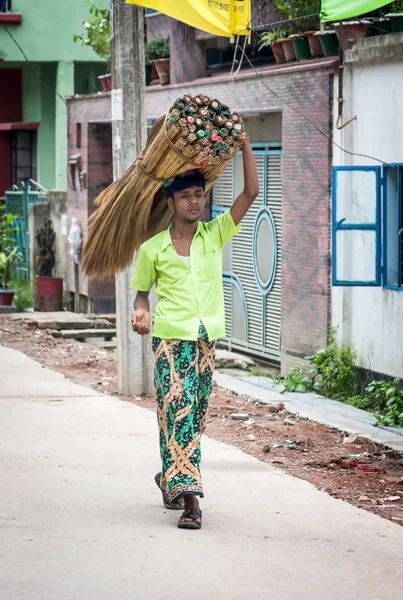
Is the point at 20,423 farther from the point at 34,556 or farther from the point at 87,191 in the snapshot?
the point at 87,191

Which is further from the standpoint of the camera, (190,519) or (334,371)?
(334,371)

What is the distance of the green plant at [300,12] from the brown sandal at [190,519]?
7735mm

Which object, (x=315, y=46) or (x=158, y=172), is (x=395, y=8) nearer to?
(x=315, y=46)

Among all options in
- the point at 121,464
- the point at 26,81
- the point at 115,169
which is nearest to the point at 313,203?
the point at 115,169

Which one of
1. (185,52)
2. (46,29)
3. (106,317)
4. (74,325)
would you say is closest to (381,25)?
(185,52)

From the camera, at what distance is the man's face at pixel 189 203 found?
6805 millimetres

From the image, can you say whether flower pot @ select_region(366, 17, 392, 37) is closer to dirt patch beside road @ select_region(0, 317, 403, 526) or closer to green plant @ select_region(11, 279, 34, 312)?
dirt patch beside road @ select_region(0, 317, 403, 526)

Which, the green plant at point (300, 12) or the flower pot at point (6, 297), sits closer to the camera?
the green plant at point (300, 12)

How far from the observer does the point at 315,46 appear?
13023 millimetres

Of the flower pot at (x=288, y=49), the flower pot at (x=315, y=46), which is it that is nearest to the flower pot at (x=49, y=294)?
the flower pot at (x=288, y=49)

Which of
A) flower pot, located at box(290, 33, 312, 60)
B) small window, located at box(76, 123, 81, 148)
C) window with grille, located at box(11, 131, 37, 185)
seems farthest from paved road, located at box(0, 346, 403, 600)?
window with grille, located at box(11, 131, 37, 185)

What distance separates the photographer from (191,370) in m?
6.71

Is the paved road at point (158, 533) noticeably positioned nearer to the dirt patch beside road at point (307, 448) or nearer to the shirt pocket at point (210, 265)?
the dirt patch beside road at point (307, 448)

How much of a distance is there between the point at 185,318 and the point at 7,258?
1491cm
